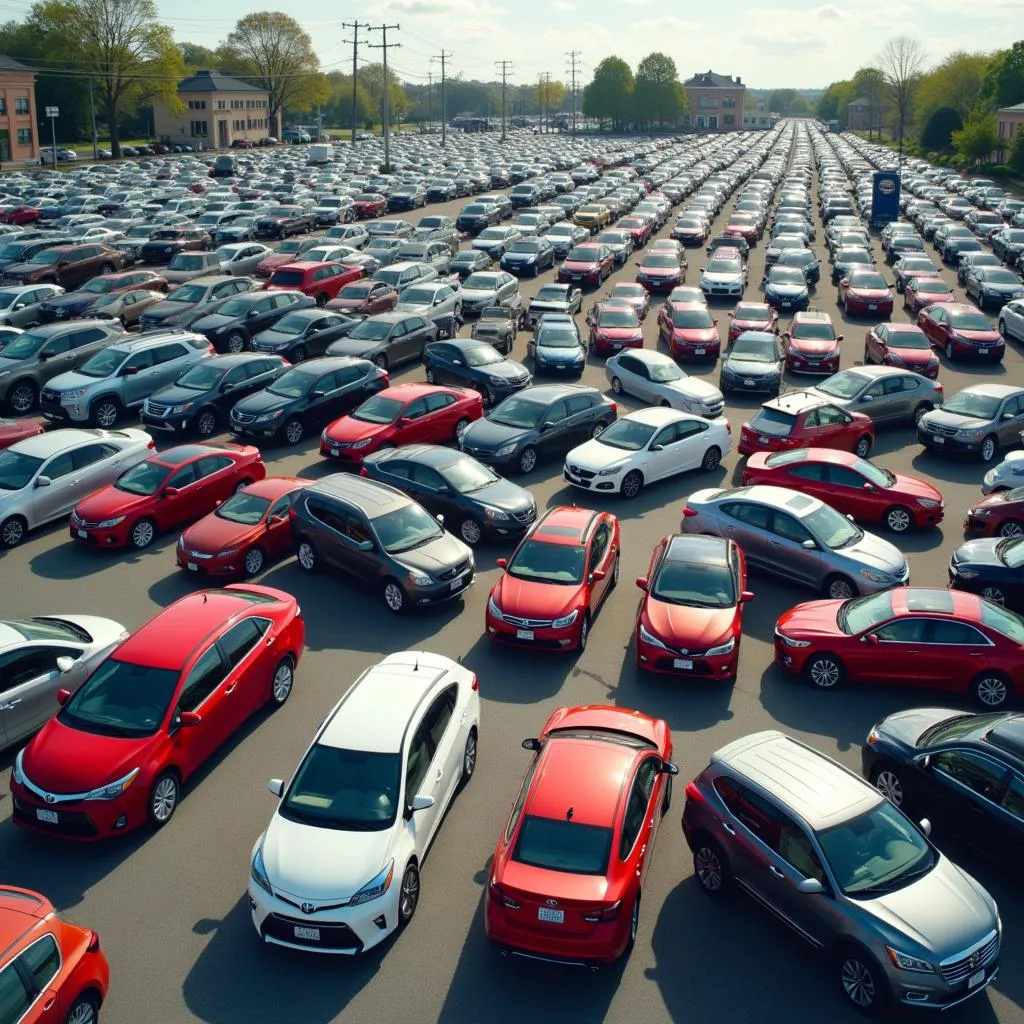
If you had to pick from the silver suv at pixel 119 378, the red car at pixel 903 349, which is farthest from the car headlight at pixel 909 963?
the silver suv at pixel 119 378

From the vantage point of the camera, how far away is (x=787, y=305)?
35.1 m

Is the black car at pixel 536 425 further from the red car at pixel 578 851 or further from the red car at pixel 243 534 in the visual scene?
the red car at pixel 578 851

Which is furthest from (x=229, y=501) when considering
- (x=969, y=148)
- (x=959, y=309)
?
(x=969, y=148)

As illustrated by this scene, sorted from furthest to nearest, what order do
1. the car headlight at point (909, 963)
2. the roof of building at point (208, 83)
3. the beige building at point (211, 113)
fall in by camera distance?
the beige building at point (211, 113) → the roof of building at point (208, 83) → the car headlight at point (909, 963)

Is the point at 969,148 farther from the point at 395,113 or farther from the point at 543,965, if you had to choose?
the point at 395,113

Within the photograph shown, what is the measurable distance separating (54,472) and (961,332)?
2344cm

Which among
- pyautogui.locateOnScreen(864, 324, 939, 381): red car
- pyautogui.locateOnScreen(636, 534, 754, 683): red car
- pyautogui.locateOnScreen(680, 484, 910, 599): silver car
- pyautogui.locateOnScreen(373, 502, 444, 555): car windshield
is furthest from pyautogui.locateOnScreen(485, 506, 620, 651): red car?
pyautogui.locateOnScreen(864, 324, 939, 381): red car

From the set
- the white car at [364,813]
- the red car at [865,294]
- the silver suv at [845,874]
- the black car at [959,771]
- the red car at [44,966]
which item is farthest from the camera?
the red car at [865,294]

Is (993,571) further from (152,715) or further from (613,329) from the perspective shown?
(613,329)

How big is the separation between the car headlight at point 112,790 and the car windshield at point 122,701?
0.51m

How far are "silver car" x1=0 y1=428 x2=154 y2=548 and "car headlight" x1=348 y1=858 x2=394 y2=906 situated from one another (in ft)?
38.7

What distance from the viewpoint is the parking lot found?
27.5 feet

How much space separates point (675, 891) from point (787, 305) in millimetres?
28560

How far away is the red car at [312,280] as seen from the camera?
108 ft
